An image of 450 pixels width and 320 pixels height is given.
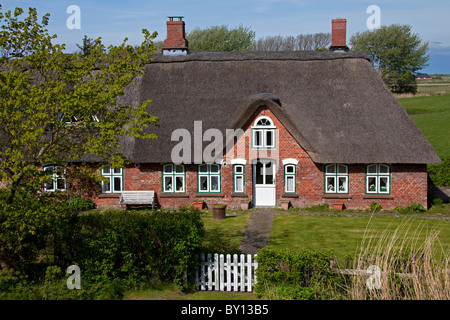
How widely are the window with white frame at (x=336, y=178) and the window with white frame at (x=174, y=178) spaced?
21.7ft

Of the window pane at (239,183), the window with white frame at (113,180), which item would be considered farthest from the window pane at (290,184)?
the window with white frame at (113,180)

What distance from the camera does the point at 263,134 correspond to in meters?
21.5

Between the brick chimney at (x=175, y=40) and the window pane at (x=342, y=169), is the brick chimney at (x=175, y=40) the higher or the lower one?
the higher one

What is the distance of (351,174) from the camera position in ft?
69.7

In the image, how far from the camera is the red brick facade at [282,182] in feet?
68.9

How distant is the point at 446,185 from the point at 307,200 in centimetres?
927

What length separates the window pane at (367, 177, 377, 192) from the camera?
70.0 feet

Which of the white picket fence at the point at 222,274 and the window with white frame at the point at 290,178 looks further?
the window with white frame at the point at 290,178

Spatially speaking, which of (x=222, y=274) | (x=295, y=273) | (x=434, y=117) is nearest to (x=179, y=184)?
(x=222, y=274)

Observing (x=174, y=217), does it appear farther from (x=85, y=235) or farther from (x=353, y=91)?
(x=353, y=91)

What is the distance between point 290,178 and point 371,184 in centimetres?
367

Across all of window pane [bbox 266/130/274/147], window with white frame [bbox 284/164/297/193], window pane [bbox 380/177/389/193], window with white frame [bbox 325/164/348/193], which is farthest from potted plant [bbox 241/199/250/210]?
window pane [bbox 380/177/389/193]

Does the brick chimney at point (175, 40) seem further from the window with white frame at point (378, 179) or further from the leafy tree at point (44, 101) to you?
the leafy tree at point (44, 101)

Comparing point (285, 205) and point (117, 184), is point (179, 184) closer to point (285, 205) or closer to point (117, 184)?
point (117, 184)
